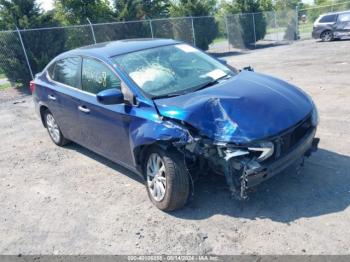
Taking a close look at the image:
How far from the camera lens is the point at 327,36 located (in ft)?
70.9

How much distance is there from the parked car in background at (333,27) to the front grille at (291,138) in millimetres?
19245

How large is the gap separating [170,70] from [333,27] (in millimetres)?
19517

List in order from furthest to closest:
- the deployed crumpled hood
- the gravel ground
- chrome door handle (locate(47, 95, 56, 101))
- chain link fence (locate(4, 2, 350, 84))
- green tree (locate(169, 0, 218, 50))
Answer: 1. green tree (locate(169, 0, 218, 50))
2. chain link fence (locate(4, 2, 350, 84))
3. chrome door handle (locate(47, 95, 56, 101))
4. the deployed crumpled hood
5. the gravel ground

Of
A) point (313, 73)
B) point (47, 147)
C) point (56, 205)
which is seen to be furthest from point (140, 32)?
point (56, 205)

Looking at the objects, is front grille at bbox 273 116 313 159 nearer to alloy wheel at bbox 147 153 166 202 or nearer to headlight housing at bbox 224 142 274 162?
headlight housing at bbox 224 142 274 162

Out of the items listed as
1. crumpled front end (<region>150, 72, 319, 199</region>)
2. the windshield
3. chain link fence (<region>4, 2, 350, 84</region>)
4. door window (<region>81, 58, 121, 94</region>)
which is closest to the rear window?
chain link fence (<region>4, 2, 350, 84</region>)

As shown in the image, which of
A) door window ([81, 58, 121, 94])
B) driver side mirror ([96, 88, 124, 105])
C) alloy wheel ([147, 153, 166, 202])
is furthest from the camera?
door window ([81, 58, 121, 94])

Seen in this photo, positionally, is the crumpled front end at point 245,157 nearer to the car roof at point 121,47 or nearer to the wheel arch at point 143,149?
the wheel arch at point 143,149

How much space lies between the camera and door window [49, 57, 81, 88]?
5207mm

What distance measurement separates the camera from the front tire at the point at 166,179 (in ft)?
12.2

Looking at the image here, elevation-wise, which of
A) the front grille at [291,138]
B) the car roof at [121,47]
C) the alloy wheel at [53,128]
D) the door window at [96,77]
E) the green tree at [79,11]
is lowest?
the alloy wheel at [53,128]

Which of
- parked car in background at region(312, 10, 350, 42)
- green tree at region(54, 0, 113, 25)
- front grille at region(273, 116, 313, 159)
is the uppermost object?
green tree at region(54, 0, 113, 25)

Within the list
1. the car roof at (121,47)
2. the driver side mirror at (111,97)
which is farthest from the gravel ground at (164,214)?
the car roof at (121,47)

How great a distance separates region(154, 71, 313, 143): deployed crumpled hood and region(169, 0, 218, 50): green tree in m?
18.0
